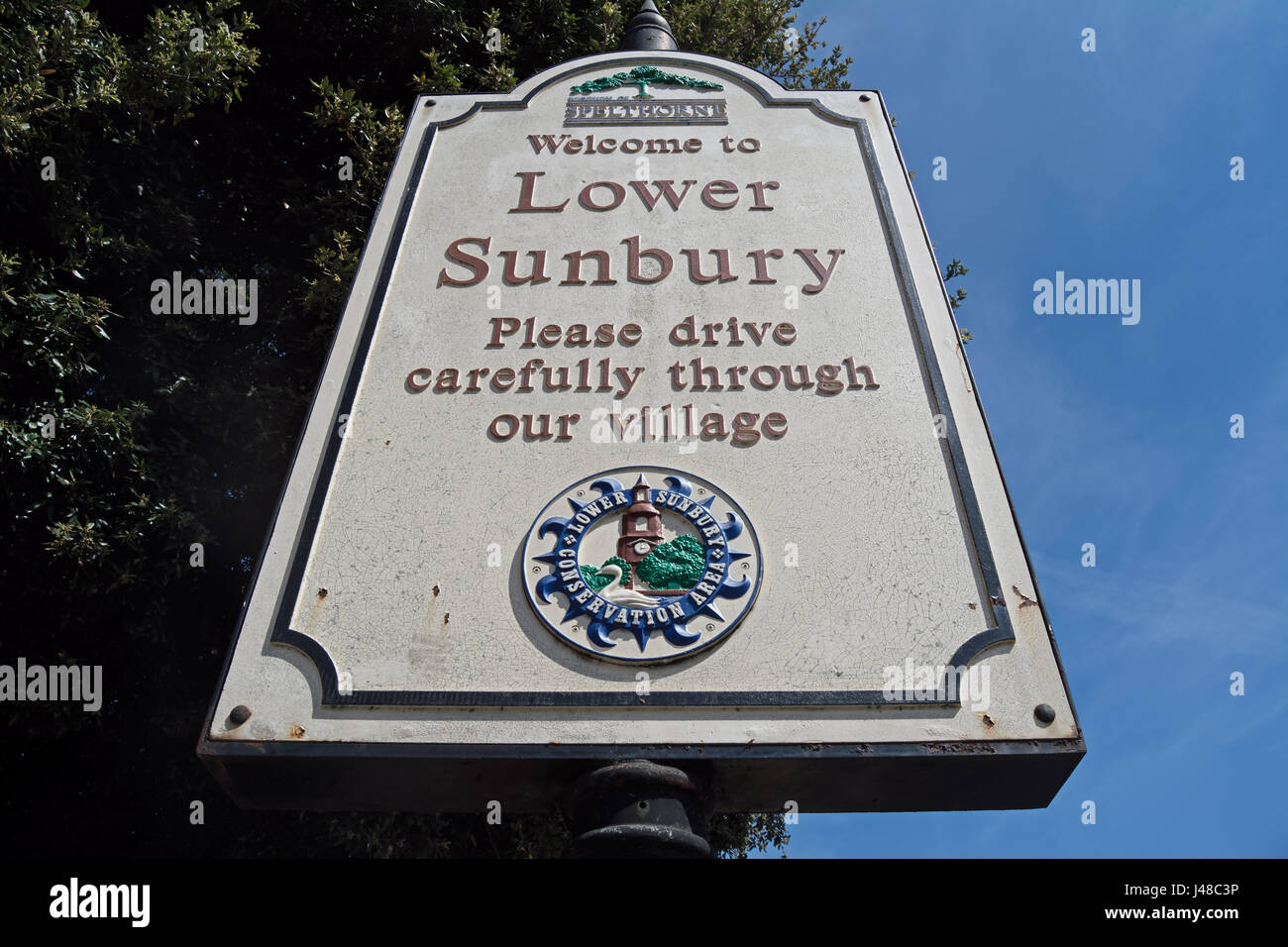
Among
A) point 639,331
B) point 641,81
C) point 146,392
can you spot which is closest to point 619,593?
point 639,331

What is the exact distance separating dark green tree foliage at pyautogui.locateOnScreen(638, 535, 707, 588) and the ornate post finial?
13.7 feet

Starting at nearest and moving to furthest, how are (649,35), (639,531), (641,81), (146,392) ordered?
(639,531) → (146,392) → (641,81) → (649,35)

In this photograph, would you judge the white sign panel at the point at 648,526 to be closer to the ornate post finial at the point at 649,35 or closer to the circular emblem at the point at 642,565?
the circular emblem at the point at 642,565

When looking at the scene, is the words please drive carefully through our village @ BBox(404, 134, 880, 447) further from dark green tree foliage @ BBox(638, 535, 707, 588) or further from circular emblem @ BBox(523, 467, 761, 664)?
dark green tree foliage @ BBox(638, 535, 707, 588)

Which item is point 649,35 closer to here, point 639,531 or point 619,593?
point 639,531

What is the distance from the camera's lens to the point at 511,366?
4.31m

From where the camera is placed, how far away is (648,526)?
3602mm

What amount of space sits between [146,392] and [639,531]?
3.47 meters

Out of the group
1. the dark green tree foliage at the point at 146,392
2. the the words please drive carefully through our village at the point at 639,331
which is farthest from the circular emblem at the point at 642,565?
the dark green tree foliage at the point at 146,392

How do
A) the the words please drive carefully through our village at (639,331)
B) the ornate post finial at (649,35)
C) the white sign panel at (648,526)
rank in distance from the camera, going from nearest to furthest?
the white sign panel at (648,526), the the words please drive carefully through our village at (639,331), the ornate post finial at (649,35)

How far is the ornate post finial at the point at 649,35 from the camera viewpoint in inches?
263

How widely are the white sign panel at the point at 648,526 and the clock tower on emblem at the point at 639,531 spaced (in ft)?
0.05

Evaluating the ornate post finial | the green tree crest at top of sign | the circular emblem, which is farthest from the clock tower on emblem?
the ornate post finial

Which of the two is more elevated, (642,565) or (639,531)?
(639,531)
